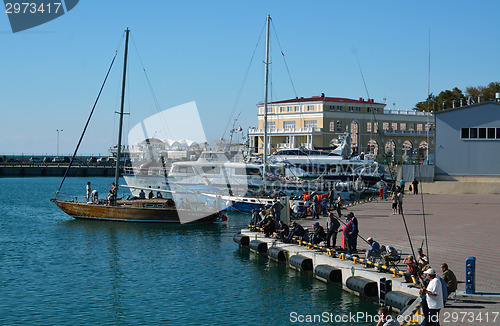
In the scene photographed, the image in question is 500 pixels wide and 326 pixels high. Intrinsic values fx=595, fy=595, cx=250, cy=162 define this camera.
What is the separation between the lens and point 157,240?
35562mm

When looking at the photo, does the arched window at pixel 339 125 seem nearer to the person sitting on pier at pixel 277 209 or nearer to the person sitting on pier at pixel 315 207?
the person sitting on pier at pixel 315 207

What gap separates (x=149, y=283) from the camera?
80.4 ft

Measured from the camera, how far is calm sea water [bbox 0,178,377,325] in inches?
790

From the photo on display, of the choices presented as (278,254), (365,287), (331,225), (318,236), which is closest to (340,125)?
(278,254)

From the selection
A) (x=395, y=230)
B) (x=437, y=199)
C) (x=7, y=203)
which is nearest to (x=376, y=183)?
(x=437, y=199)

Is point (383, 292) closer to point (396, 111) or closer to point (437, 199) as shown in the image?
point (437, 199)

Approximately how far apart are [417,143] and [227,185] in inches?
2178

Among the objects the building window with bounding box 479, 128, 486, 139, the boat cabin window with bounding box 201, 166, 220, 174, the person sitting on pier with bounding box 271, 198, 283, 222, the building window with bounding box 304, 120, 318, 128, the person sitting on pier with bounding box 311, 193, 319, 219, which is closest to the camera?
the person sitting on pier with bounding box 271, 198, 283, 222

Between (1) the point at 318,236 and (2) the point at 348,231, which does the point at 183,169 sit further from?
(2) the point at 348,231

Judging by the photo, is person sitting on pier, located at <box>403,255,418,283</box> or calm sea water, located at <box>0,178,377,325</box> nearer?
person sitting on pier, located at <box>403,255,418,283</box>

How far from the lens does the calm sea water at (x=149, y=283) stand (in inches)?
790

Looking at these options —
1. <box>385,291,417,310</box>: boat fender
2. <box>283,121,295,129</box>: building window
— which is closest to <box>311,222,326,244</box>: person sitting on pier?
<box>385,291,417,310</box>: boat fender

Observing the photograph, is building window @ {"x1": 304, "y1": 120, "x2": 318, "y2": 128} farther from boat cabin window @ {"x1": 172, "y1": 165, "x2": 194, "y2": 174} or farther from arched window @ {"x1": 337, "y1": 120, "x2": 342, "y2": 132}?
boat cabin window @ {"x1": 172, "y1": 165, "x2": 194, "y2": 174}

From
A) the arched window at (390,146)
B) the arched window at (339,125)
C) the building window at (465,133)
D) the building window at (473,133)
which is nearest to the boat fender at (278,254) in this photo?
the building window at (465,133)
